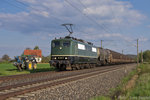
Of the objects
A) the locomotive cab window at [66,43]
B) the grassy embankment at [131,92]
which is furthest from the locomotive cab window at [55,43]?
the grassy embankment at [131,92]

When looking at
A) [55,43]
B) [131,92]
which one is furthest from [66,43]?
[131,92]

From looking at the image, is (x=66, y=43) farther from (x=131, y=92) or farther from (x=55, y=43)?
(x=131, y=92)

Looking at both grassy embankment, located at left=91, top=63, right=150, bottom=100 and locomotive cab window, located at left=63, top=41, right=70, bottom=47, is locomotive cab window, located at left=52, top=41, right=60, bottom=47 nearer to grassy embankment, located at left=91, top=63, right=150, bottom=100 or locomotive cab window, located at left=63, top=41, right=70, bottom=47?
locomotive cab window, located at left=63, top=41, right=70, bottom=47

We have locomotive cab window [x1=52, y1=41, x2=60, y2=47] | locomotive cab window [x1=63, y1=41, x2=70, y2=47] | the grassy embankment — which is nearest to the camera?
the grassy embankment

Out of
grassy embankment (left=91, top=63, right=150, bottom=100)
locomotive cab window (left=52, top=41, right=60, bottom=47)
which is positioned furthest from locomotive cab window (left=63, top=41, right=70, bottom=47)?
grassy embankment (left=91, top=63, right=150, bottom=100)

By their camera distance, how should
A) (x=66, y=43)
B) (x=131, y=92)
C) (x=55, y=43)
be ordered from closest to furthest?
1. (x=131, y=92)
2. (x=66, y=43)
3. (x=55, y=43)

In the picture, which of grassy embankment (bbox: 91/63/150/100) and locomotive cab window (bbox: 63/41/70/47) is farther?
locomotive cab window (bbox: 63/41/70/47)

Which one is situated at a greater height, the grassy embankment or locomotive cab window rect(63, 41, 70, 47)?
locomotive cab window rect(63, 41, 70, 47)

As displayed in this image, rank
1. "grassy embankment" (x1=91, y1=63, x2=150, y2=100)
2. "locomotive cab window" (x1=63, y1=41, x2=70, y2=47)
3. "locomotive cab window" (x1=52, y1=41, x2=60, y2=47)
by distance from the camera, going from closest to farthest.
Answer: "grassy embankment" (x1=91, y1=63, x2=150, y2=100) < "locomotive cab window" (x1=63, y1=41, x2=70, y2=47) < "locomotive cab window" (x1=52, y1=41, x2=60, y2=47)

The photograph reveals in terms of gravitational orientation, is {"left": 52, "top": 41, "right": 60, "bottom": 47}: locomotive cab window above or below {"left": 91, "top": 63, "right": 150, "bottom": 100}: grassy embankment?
above

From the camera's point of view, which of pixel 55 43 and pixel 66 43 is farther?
pixel 55 43

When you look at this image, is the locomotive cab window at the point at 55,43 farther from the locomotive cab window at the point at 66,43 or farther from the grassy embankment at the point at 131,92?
the grassy embankment at the point at 131,92

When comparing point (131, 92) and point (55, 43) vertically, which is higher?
point (55, 43)

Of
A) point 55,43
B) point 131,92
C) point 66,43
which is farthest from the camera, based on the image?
point 55,43
